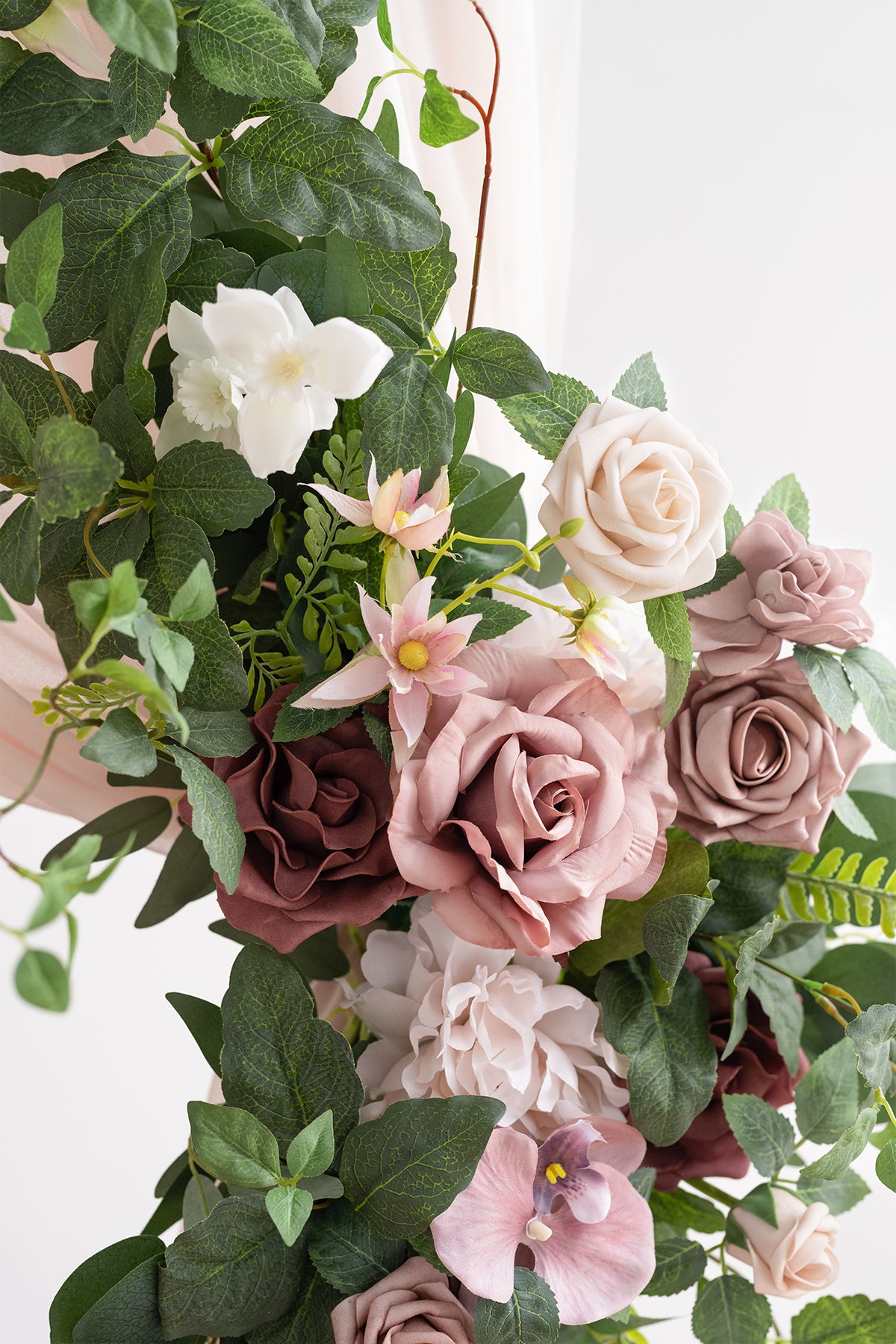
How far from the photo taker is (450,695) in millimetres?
373

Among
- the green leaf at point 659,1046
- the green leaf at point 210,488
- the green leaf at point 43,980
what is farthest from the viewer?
the green leaf at point 659,1046

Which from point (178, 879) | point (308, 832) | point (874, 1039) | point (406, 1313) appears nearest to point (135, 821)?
point (178, 879)

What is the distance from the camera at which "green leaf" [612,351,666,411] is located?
0.42m

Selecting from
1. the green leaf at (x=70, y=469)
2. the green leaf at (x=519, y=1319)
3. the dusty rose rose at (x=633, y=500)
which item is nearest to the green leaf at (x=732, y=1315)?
A: the green leaf at (x=519, y=1319)

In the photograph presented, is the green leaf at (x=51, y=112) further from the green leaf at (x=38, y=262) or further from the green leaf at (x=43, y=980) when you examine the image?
the green leaf at (x=43, y=980)

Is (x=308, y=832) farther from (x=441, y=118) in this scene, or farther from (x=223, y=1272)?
(x=441, y=118)

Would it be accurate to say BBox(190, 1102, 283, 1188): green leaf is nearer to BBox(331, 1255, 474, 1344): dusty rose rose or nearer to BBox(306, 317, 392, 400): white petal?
BBox(331, 1255, 474, 1344): dusty rose rose

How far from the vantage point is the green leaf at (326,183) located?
331 millimetres

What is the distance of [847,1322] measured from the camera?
1.53 ft

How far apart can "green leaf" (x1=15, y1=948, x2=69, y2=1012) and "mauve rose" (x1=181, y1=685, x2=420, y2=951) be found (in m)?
0.16

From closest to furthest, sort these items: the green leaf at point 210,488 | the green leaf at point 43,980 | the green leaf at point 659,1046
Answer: the green leaf at point 43,980, the green leaf at point 210,488, the green leaf at point 659,1046

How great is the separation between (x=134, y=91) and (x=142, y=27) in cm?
5

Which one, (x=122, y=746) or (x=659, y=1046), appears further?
(x=659, y=1046)

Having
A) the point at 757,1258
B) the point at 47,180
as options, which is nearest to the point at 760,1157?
the point at 757,1258
